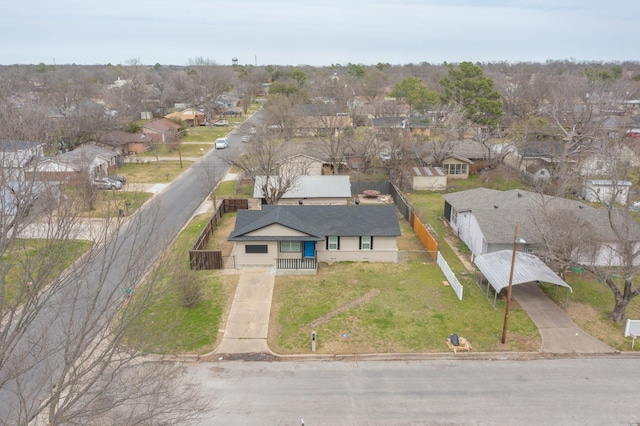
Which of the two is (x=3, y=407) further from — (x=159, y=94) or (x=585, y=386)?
(x=159, y=94)

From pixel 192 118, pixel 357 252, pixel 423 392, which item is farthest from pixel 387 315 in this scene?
pixel 192 118

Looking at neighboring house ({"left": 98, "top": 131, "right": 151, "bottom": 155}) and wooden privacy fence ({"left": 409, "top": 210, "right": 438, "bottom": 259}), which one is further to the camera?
neighboring house ({"left": 98, "top": 131, "right": 151, "bottom": 155})

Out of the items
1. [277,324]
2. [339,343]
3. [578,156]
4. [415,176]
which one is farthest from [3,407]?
[578,156]

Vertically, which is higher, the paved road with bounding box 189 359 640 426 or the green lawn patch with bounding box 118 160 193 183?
the green lawn patch with bounding box 118 160 193 183

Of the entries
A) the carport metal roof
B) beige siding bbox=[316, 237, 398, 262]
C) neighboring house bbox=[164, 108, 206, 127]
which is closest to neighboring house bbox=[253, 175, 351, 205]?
beige siding bbox=[316, 237, 398, 262]

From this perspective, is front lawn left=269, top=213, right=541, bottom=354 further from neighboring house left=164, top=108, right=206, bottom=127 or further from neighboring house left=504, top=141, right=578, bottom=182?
neighboring house left=164, top=108, right=206, bottom=127

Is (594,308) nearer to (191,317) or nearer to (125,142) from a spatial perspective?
(191,317)
